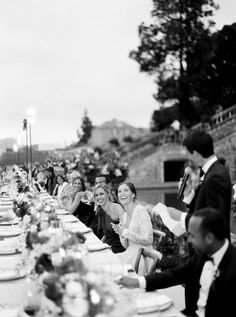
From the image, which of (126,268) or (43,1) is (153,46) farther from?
(126,268)

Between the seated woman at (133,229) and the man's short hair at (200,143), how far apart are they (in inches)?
48.1

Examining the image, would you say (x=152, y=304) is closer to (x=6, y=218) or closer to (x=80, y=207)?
(x=6, y=218)

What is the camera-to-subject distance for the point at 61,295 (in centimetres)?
155

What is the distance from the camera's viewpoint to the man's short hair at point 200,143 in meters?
2.81

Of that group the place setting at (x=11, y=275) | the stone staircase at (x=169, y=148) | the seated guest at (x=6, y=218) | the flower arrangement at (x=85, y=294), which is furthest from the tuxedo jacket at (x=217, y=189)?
the stone staircase at (x=169, y=148)

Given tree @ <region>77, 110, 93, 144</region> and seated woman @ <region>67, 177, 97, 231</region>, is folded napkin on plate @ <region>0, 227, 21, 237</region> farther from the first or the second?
tree @ <region>77, 110, 93, 144</region>

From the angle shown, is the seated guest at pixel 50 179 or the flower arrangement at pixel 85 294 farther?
the seated guest at pixel 50 179

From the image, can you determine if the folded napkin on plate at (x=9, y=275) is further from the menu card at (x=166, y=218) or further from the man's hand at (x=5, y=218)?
the man's hand at (x=5, y=218)

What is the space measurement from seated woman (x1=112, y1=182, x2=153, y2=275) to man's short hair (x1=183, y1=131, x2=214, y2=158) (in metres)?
1.22

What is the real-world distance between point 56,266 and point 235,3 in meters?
28.5

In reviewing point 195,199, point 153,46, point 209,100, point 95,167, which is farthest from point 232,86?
point 195,199

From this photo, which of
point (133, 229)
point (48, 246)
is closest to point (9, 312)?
point (48, 246)

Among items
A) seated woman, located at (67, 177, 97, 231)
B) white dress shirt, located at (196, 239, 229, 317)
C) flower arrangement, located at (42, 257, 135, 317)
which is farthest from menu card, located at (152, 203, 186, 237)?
seated woman, located at (67, 177, 97, 231)

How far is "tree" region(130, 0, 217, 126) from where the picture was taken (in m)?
26.4
